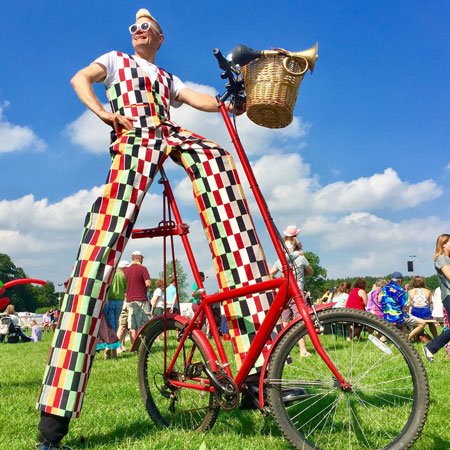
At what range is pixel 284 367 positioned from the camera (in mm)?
2689

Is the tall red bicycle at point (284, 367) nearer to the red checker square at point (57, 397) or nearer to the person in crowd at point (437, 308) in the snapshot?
the red checker square at point (57, 397)

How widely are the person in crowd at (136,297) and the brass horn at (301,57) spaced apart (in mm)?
7117

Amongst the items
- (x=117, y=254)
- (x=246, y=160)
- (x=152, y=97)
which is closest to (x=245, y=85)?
(x=246, y=160)

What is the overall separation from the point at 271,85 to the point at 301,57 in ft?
0.75

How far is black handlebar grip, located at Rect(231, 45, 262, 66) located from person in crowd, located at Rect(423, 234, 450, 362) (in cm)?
478

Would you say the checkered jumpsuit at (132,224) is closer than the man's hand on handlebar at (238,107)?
Yes

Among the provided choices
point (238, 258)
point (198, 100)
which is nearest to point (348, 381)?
point (238, 258)

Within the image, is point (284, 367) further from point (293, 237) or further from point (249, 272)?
point (293, 237)

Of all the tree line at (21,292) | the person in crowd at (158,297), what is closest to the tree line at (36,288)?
the tree line at (21,292)

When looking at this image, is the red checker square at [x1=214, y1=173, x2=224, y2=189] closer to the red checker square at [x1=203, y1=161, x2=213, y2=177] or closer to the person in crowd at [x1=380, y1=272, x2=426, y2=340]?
the red checker square at [x1=203, y1=161, x2=213, y2=177]

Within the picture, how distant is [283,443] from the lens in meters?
2.63

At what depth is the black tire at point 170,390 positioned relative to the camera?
118 inches

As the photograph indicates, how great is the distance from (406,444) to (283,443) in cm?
75

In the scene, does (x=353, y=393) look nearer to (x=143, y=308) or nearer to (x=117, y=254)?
(x=117, y=254)
